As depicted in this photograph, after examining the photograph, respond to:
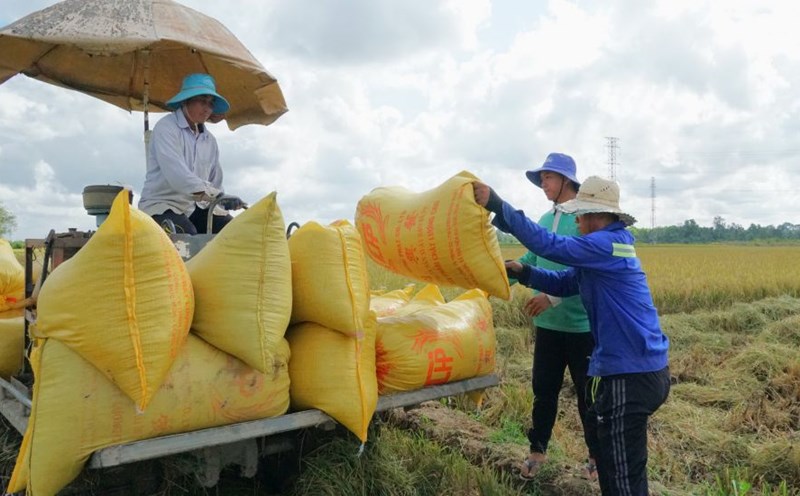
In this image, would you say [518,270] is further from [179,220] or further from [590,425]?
[179,220]

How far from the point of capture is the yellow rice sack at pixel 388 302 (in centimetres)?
377

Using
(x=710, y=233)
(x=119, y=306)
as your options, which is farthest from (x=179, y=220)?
(x=710, y=233)

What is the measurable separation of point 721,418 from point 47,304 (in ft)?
15.2

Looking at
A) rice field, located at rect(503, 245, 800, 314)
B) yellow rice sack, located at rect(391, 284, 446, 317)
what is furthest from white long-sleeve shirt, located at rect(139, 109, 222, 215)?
rice field, located at rect(503, 245, 800, 314)

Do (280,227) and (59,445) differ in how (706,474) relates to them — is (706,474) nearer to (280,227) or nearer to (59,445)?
(280,227)

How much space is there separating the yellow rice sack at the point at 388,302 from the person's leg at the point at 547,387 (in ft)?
2.93

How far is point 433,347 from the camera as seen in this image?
3.04 m

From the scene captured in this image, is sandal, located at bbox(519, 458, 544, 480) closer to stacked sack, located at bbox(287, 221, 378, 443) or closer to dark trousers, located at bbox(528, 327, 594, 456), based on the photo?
dark trousers, located at bbox(528, 327, 594, 456)

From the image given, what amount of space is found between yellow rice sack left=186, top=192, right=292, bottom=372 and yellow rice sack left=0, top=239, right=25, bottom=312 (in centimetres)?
215

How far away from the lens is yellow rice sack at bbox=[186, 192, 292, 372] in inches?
93.4

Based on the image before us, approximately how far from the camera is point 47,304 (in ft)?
7.17

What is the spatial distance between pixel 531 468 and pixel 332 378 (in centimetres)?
155

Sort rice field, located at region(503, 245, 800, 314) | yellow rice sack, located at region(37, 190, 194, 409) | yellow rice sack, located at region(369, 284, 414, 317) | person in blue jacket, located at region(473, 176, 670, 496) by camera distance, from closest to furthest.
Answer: yellow rice sack, located at region(37, 190, 194, 409) < person in blue jacket, located at region(473, 176, 670, 496) < yellow rice sack, located at region(369, 284, 414, 317) < rice field, located at region(503, 245, 800, 314)

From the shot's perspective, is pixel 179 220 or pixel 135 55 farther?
pixel 135 55
